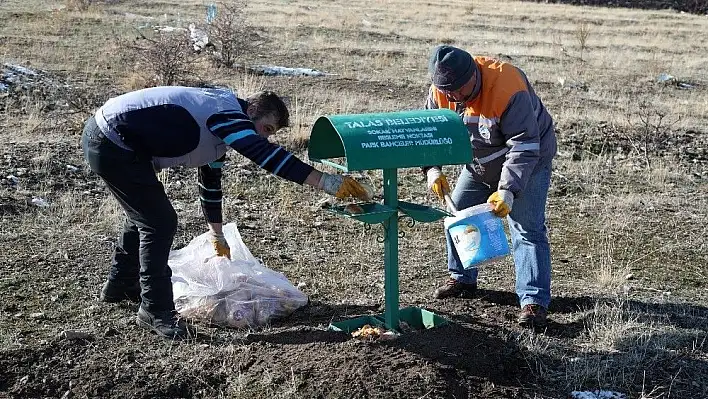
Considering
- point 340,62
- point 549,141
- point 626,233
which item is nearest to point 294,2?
point 340,62

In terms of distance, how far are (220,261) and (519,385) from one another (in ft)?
5.52

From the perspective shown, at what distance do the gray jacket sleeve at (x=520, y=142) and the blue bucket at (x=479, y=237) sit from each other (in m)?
0.25

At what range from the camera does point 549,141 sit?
454 cm

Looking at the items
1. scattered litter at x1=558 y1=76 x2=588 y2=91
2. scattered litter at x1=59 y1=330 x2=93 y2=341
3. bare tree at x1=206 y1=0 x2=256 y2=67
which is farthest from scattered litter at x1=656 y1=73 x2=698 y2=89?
scattered litter at x1=59 y1=330 x2=93 y2=341

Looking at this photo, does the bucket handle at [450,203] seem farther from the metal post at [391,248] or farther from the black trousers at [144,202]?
the black trousers at [144,202]

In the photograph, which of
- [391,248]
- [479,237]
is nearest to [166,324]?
[391,248]

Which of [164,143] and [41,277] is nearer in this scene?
[164,143]

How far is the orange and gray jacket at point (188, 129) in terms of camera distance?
149 inches

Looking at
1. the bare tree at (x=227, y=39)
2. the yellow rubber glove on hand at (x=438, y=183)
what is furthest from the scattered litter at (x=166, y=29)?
the yellow rubber glove on hand at (x=438, y=183)

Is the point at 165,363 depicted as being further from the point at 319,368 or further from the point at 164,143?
the point at 164,143

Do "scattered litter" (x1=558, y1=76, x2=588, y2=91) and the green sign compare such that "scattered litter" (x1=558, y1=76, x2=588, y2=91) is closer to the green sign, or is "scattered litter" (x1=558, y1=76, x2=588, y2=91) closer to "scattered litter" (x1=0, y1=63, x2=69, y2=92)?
"scattered litter" (x1=0, y1=63, x2=69, y2=92)

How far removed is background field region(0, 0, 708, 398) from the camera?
3828 millimetres

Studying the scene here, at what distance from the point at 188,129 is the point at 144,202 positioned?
42 centimetres

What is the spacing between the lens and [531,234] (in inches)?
181
